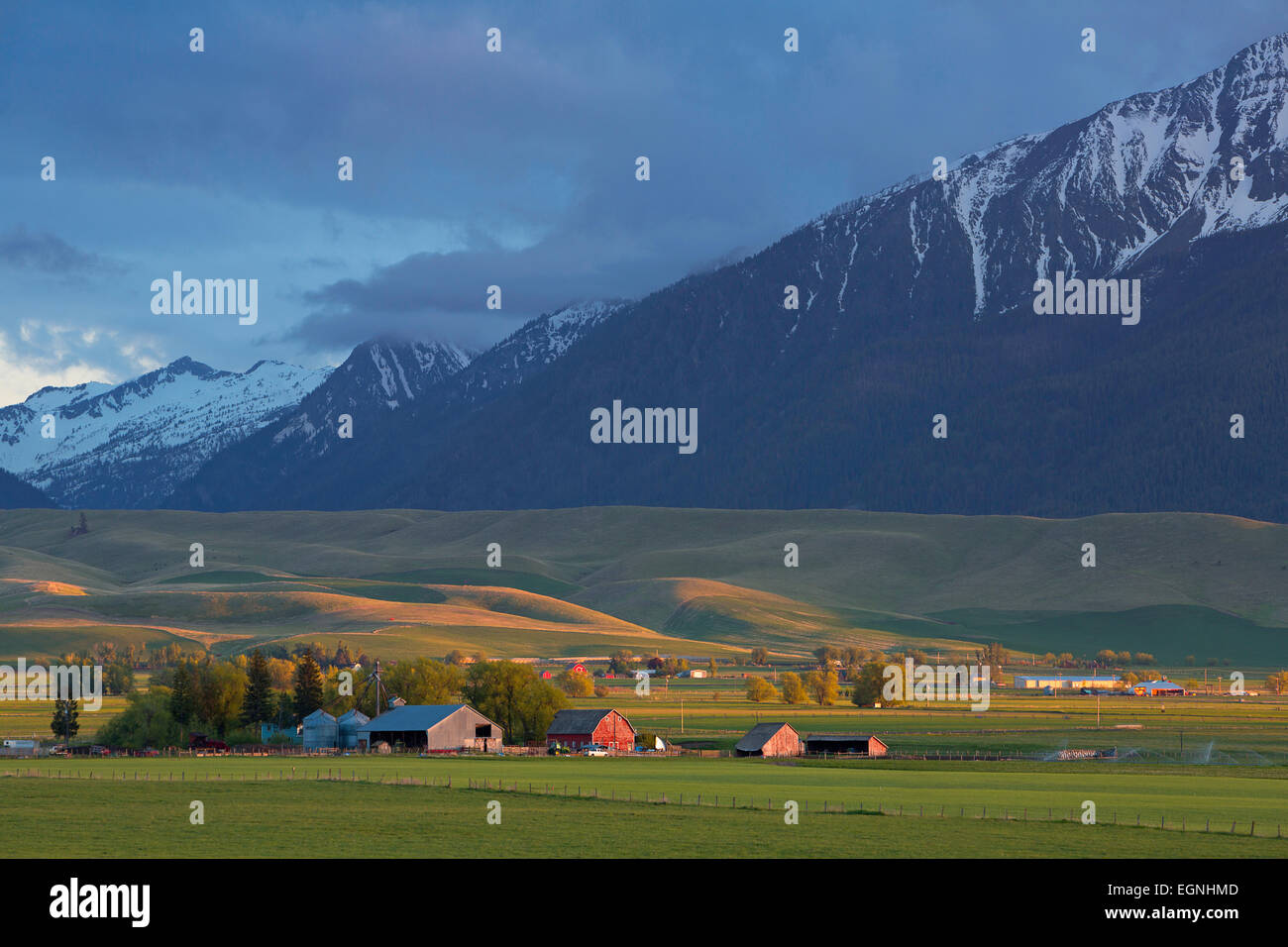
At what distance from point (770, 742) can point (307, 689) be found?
37.3m

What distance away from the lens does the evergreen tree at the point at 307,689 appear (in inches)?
4781

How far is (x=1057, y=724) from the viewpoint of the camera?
129 meters

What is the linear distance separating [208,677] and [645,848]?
80952mm

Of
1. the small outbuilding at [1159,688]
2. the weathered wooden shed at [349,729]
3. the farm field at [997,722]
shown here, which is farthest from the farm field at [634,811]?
the small outbuilding at [1159,688]

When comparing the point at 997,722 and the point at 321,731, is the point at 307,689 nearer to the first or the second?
the point at 321,731

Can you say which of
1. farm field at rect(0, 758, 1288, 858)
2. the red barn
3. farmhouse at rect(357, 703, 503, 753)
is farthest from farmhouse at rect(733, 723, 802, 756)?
farmhouse at rect(357, 703, 503, 753)

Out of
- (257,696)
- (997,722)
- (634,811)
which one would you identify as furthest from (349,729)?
(634,811)

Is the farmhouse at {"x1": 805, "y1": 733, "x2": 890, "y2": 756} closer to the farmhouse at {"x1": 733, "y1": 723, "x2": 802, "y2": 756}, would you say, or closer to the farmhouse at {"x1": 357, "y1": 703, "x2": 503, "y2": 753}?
the farmhouse at {"x1": 733, "y1": 723, "x2": 802, "y2": 756}

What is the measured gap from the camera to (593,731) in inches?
4336

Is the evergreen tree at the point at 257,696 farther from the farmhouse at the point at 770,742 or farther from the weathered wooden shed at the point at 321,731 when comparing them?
the farmhouse at the point at 770,742

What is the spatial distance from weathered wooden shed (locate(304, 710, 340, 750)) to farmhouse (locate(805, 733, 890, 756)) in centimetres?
3138
